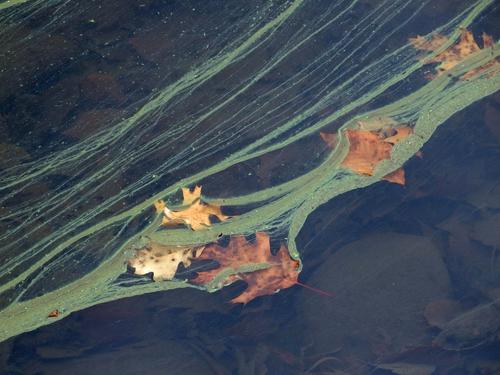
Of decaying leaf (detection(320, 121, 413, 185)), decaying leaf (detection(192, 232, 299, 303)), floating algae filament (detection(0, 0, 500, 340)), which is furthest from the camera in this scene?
decaying leaf (detection(320, 121, 413, 185))

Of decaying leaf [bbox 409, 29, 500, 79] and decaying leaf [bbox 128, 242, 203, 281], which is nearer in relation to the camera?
decaying leaf [bbox 128, 242, 203, 281]

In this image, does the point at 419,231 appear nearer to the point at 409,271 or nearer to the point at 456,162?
the point at 409,271

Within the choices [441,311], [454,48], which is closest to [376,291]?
[441,311]

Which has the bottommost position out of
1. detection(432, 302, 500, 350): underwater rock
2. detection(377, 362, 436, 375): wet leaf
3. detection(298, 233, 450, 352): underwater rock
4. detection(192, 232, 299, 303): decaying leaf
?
detection(377, 362, 436, 375): wet leaf

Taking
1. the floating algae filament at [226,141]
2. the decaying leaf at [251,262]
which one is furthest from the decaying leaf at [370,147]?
the decaying leaf at [251,262]

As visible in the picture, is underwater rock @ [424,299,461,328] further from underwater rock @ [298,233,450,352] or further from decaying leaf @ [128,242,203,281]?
decaying leaf @ [128,242,203,281]

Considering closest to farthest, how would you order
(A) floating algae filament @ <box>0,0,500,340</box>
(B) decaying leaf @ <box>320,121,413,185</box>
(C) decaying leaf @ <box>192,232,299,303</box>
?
(A) floating algae filament @ <box>0,0,500,340</box>, (C) decaying leaf @ <box>192,232,299,303</box>, (B) decaying leaf @ <box>320,121,413,185</box>

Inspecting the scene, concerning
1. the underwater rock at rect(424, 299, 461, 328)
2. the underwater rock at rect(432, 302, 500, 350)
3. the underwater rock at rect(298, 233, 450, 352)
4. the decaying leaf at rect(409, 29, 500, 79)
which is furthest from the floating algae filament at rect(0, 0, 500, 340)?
the underwater rock at rect(432, 302, 500, 350)

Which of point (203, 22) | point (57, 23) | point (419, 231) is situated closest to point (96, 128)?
point (57, 23)

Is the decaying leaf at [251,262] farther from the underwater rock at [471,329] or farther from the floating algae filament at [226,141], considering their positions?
the underwater rock at [471,329]
